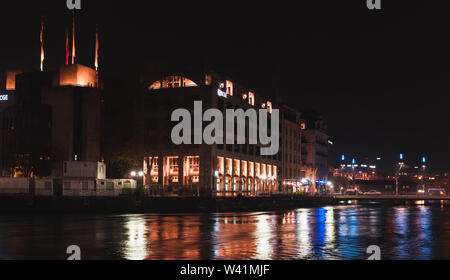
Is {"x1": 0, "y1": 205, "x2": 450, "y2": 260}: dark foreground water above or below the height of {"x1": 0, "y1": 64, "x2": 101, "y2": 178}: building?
below

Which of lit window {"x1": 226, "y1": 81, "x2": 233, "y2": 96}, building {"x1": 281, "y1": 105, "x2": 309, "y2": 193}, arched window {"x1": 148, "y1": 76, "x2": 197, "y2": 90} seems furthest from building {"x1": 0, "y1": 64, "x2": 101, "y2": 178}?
building {"x1": 281, "y1": 105, "x2": 309, "y2": 193}

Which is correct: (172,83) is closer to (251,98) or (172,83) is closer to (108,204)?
(251,98)

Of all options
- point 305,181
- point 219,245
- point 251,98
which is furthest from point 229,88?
point 219,245

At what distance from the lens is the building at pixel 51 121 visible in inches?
A: 3738

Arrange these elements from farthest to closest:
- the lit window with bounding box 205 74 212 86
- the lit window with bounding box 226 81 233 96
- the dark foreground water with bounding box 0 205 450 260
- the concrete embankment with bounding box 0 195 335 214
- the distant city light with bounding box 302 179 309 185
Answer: the distant city light with bounding box 302 179 309 185, the lit window with bounding box 226 81 233 96, the lit window with bounding box 205 74 212 86, the concrete embankment with bounding box 0 195 335 214, the dark foreground water with bounding box 0 205 450 260

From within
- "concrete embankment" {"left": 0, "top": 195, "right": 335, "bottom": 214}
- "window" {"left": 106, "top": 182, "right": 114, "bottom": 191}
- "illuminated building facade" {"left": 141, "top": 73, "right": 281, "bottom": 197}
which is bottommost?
"concrete embankment" {"left": 0, "top": 195, "right": 335, "bottom": 214}

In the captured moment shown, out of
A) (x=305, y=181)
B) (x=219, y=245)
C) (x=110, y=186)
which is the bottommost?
(x=219, y=245)

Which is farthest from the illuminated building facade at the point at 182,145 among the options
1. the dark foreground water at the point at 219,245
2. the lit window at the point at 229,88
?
the dark foreground water at the point at 219,245

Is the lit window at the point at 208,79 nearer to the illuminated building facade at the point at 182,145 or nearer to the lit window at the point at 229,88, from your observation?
the illuminated building facade at the point at 182,145

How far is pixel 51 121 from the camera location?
101 m

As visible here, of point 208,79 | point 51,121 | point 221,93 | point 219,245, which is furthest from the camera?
point 221,93

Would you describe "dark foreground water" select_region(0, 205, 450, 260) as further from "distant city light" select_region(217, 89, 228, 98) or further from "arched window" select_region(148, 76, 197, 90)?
"arched window" select_region(148, 76, 197, 90)

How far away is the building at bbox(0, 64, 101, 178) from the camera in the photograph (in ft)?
312
